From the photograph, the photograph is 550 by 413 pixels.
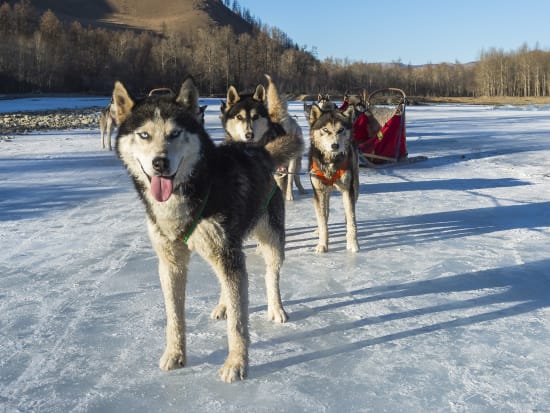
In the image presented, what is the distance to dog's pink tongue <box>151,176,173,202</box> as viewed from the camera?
7.70ft

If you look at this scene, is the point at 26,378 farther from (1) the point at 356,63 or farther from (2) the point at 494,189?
(1) the point at 356,63

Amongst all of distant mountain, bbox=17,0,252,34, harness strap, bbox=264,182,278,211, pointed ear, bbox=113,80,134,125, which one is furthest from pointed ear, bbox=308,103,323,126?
distant mountain, bbox=17,0,252,34

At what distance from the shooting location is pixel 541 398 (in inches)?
89.4

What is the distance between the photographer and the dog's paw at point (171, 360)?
101 inches

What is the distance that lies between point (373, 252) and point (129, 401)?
9.39ft

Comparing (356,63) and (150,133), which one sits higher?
(356,63)

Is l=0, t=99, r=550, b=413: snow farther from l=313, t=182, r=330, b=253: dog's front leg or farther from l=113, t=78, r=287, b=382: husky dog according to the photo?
l=113, t=78, r=287, b=382: husky dog

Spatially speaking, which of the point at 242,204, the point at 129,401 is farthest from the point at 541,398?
the point at 129,401

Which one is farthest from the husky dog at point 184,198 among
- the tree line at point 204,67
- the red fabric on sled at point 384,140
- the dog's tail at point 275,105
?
the tree line at point 204,67

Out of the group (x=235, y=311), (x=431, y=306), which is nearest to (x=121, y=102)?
(x=235, y=311)

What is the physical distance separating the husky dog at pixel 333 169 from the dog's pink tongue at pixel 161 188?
2457mm

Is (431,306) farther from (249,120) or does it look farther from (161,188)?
(249,120)

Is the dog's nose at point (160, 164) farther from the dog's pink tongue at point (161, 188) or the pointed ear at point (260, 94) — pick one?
the pointed ear at point (260, 94)

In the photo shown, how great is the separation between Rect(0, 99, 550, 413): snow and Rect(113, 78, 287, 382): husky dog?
259mm
